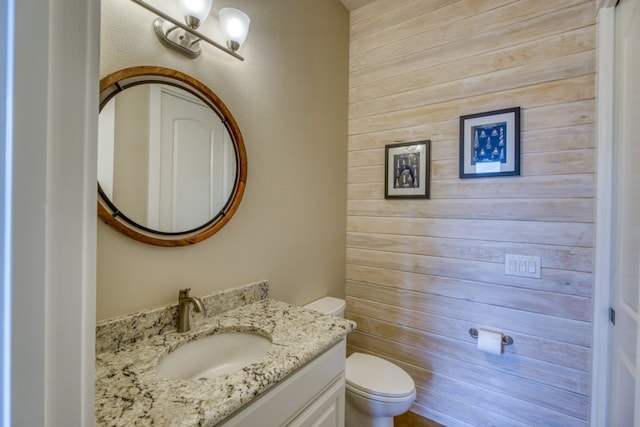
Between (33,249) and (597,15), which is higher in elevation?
(597,15)

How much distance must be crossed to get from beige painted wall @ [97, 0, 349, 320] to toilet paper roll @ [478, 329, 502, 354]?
0.96m

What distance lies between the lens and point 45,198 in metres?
0.33

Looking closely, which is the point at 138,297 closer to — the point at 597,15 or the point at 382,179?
the point at 382,179

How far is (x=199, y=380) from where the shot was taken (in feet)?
2.62

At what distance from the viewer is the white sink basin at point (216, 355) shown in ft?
3.40

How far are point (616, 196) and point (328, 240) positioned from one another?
4.97ft

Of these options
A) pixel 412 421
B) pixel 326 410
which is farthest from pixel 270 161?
pixel 412 421

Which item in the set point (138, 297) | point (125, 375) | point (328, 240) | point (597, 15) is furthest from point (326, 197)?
point (597, 15)

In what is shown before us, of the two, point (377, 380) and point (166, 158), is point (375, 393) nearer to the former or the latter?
point (377, 380)

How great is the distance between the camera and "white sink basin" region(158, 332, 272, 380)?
104 cm

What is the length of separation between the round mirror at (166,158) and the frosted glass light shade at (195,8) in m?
0.22

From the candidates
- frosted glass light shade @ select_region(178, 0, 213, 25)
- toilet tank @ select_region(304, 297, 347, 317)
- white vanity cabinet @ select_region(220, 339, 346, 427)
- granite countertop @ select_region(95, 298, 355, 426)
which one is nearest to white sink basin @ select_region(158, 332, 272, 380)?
granite countertop @ select_region(95, 298, 355, 426)

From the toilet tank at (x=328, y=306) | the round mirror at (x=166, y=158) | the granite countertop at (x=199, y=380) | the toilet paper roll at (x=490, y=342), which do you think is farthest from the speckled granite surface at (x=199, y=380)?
the toilet paper roll at (x=490, y=342)

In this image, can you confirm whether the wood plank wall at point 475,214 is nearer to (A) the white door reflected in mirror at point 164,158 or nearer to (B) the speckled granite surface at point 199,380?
(B) the speckled granite surface at point 199,380
